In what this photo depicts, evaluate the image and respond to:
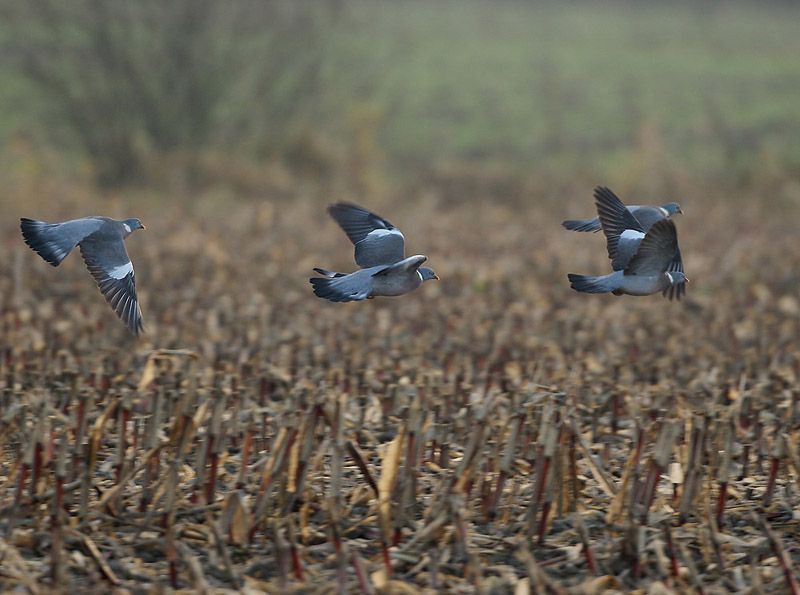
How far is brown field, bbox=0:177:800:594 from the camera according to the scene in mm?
4707

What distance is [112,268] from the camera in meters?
5.43

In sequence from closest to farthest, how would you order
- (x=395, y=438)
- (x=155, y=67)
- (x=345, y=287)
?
1. (x=345, y=287)
2. (x=395, y=438)
3. (x=155, y=67)

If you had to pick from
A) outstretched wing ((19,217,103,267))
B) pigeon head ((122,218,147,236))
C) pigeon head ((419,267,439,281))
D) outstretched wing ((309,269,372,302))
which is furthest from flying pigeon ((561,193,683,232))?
outstretched wing ((19,217,103,267))

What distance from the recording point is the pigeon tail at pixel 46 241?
5.07 m

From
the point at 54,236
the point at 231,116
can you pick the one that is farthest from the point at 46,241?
the point at 231,116

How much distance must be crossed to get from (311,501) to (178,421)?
624 mm

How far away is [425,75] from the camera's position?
121 ft

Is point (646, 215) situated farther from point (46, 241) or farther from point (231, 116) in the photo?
point (231, 116)

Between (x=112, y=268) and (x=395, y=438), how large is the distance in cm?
137

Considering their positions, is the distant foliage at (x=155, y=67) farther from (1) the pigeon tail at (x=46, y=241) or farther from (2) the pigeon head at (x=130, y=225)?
(1) the pigeon tail at (x=46, y=241)

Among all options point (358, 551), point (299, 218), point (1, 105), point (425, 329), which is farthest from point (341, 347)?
point (1, 105)

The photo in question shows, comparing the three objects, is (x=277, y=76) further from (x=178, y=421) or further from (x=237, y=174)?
(x=178, y=421)

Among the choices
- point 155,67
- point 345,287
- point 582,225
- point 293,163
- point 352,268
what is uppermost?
point 155,67

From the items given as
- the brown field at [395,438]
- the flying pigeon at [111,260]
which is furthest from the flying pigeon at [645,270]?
the flying pigeon at [111,260]
